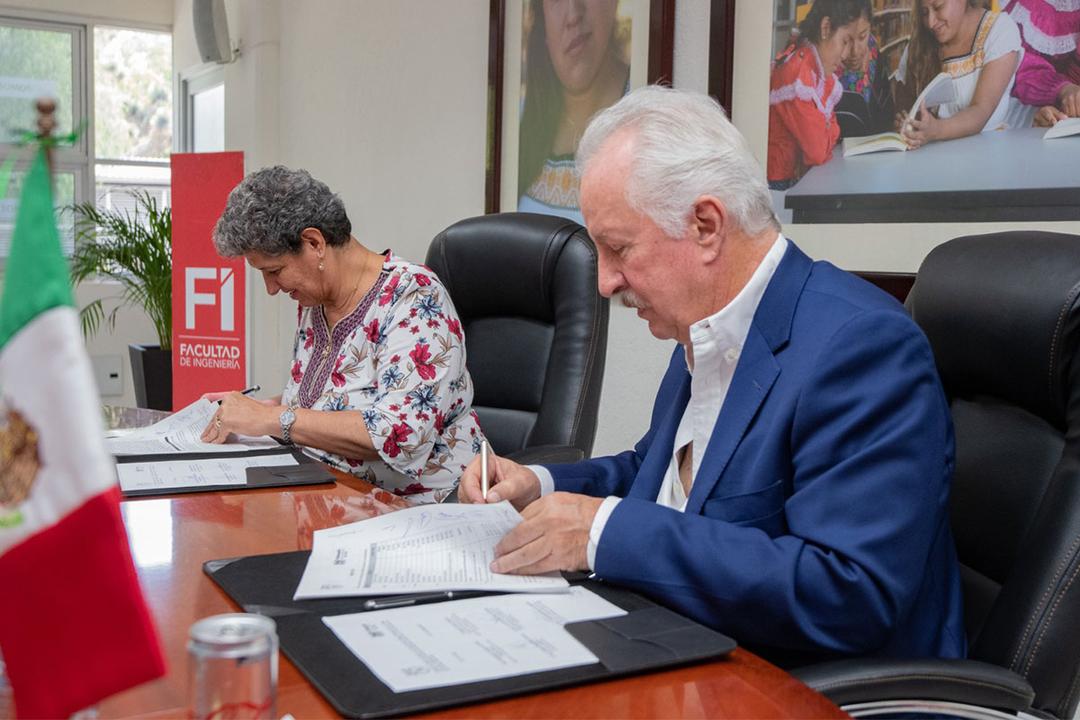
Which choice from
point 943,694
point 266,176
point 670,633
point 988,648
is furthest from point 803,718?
point 266,176

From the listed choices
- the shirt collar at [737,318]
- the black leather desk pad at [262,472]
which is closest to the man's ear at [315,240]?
the black leather desk pad at [262,472]

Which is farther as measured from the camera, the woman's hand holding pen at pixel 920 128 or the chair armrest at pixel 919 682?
the woman's hand holding pen at pixel 920 128

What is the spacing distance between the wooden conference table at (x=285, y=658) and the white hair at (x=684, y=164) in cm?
54

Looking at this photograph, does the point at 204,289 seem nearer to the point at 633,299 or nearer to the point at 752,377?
the point at 633,299

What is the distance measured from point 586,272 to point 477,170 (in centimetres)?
147

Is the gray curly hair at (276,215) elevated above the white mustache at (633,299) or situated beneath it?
elevated above

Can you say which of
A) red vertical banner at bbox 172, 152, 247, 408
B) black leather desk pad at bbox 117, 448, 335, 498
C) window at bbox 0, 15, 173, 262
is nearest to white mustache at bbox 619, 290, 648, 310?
black leather desk pad at bbox 117, 448, 335, 498

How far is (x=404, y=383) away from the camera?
1996 mm

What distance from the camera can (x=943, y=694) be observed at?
3.31 ft

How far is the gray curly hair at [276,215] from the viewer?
2146mm

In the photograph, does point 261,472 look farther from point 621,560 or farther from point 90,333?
point 90,333

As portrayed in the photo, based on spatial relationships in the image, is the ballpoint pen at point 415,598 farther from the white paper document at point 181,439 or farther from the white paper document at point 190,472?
the white paper document at point 181,439

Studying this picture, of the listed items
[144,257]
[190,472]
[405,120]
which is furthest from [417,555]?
[144,257]

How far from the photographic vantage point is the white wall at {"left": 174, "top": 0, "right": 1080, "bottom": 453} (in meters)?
2.39
